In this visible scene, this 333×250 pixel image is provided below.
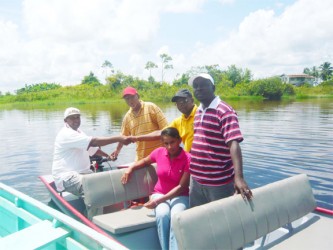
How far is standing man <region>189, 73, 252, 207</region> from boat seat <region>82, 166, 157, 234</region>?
0.96m

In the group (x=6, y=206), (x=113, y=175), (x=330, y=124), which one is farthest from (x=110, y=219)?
(x=330, y=124)

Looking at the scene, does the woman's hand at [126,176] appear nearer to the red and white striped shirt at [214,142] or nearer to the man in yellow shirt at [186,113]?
the man in yellow shirt at [186,113]

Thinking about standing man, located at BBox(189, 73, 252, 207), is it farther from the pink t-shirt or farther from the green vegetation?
the green vegetation

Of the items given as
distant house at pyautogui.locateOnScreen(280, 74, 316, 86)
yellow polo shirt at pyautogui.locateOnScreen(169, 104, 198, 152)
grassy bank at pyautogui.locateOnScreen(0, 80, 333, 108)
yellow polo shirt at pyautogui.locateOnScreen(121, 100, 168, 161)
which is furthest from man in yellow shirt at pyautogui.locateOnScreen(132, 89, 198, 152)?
distant house at pyautogui.locateOnScreen(280, 74, 316, 86)

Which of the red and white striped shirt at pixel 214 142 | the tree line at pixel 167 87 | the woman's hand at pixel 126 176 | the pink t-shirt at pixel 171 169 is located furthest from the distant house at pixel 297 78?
the red and white striped shirt at pixel 214 142

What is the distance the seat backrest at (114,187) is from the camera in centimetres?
424

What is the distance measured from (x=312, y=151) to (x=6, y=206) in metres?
10.4

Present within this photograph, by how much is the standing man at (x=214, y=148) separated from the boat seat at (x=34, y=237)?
1460 millimetres

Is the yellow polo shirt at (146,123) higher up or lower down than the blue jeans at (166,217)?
higher up

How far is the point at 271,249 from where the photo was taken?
322cm

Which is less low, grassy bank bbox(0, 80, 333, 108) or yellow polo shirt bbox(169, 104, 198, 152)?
grassy bank bbox(0, 80, 333, 108)

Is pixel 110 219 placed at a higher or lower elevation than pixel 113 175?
lower

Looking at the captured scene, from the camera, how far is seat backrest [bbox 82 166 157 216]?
4.24m

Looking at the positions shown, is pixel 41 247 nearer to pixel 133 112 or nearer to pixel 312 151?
pixel 133 112
